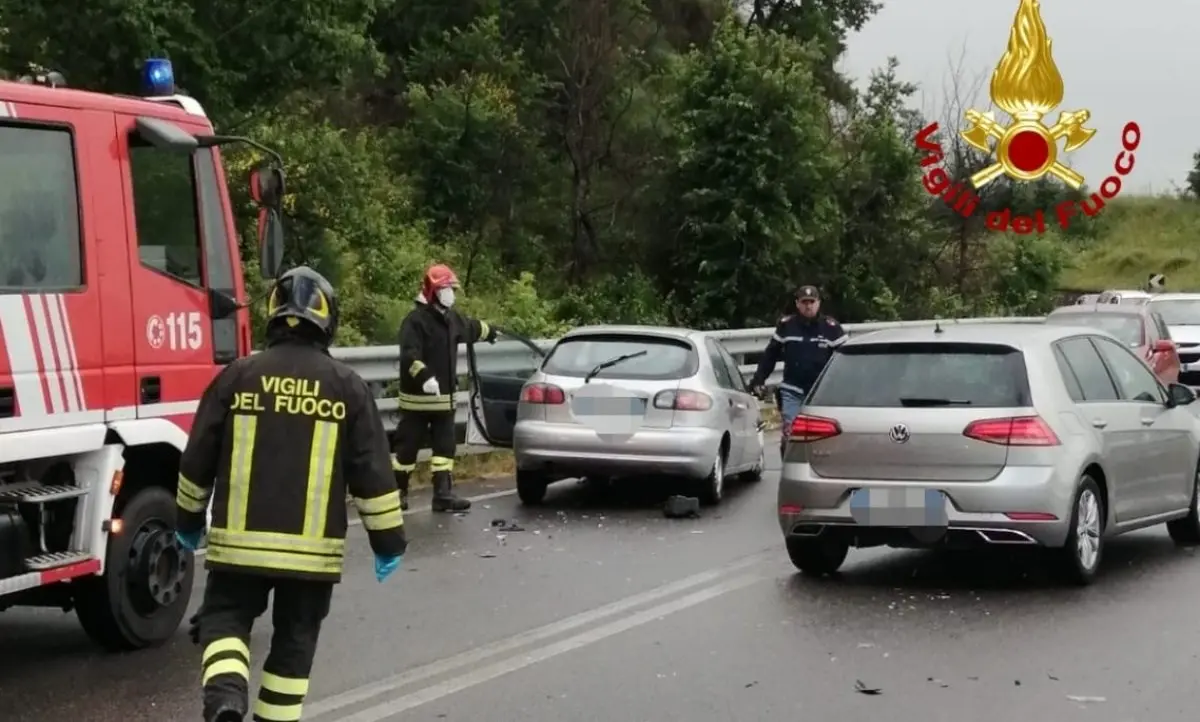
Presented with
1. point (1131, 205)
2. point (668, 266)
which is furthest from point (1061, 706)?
point (1131, 205)

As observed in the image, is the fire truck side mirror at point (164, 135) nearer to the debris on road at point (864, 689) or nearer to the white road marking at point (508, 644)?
the white road marking at point (508, 644)

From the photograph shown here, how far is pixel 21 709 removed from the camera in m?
6.30

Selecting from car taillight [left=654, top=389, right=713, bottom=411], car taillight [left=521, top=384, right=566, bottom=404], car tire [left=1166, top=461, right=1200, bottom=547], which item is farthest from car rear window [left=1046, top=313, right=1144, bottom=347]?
car taillight [left=521, top=384, right=566, bottom=404]

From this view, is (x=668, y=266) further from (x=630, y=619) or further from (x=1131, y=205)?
(x=1131, y=205)

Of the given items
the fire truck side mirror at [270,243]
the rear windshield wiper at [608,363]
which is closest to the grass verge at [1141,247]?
the rear windshield wiper at [608,363]

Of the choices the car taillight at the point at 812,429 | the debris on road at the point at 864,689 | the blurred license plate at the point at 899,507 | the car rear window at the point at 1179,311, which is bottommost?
the debris on road at the point at 864,689

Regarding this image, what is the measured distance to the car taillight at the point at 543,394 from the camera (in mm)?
12328

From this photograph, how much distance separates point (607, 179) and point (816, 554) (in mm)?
23330

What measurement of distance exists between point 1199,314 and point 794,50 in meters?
8.79

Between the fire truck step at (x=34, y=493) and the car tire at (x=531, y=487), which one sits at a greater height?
the fire truck step at (x=34, y=493)

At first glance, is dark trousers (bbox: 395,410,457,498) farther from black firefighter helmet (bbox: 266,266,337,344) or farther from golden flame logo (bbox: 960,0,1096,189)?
golden flame logo (bbox: 960,0,1096,189)

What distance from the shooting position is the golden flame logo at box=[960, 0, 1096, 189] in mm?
36406

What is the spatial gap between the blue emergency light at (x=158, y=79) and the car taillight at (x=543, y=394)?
497 cm

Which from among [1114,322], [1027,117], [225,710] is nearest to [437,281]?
[225,710]
